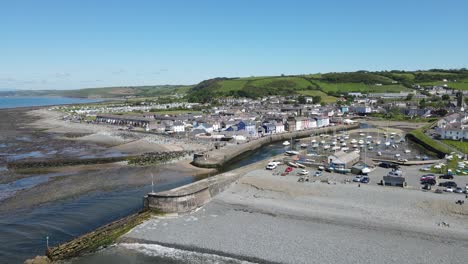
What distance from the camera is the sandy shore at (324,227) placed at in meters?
15.7

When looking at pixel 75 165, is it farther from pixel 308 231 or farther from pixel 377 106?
pixel 377 106

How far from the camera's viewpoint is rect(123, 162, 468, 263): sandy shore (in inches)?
617

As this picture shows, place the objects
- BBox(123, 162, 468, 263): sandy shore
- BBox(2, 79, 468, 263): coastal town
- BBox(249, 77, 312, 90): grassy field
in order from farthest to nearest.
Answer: BBox(249, 77, 312, 90): grassy field < BBox(2, 79, 468, 263): coastal town < BBox(123, 162, 468, 263): sandy shore

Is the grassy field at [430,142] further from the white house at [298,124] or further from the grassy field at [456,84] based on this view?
the grassy field at [456,84]

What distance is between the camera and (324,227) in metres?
18.4

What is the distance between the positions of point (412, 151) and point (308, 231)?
89.8 feet

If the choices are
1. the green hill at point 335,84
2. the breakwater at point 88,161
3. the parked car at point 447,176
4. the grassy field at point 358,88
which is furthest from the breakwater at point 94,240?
the grassy field at point 358,88

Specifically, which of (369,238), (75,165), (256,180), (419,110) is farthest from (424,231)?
(419,110)

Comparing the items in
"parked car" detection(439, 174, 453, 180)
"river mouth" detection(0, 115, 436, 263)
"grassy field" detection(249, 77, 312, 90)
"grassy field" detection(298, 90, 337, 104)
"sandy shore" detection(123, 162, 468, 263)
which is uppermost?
"grassy field" detection(249, 77, 312, 90)

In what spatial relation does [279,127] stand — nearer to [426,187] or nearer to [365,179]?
[365,179]

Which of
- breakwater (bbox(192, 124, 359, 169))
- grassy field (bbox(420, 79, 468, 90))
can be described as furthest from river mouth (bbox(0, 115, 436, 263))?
grassy field (bbox(420, 79, 468, 90))

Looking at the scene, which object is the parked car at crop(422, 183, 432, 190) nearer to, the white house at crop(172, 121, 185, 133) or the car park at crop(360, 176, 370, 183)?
the car park at crop(360, 176, 370, 183)

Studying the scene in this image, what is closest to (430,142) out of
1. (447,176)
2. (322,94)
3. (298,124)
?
(447,176)

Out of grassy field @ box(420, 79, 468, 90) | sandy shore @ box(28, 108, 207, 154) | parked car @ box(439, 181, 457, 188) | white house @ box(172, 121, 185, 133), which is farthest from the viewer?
grassy field @ box(420, 79, 468, 90)
